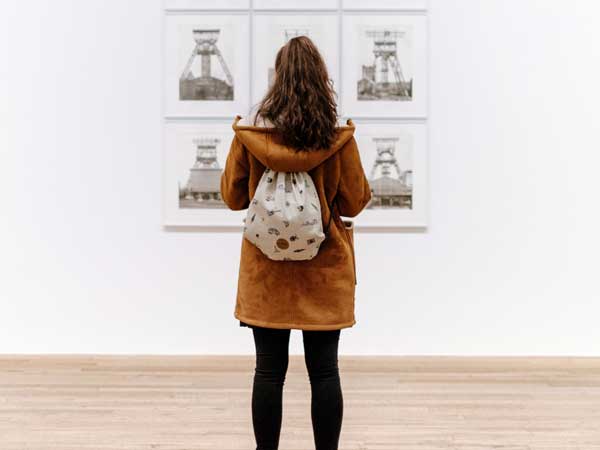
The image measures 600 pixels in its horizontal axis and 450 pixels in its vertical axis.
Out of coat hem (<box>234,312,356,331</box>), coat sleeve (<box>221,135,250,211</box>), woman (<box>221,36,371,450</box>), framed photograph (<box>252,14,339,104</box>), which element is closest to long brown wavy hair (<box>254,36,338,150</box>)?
woman (<box>221,36,371,450</box>)

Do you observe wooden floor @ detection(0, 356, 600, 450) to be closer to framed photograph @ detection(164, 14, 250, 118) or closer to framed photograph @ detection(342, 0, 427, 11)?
framed photograph @ detection(164, 14, 250, 118)

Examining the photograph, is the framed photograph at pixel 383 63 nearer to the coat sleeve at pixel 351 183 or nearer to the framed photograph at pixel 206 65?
the framed photograph at pixel 206 65

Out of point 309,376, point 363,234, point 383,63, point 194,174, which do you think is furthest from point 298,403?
point 383,63

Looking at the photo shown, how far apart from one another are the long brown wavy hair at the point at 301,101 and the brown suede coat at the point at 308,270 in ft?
0.14

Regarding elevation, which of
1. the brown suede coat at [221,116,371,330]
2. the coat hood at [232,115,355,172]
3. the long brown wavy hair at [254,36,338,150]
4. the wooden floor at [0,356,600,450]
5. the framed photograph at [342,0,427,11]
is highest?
the framed photograph at [342,0,427,11]

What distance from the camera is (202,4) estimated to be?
338 centimetres

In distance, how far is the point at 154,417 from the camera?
2527 millimetres

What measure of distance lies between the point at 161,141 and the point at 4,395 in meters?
1.35

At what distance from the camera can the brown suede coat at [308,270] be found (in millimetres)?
1819

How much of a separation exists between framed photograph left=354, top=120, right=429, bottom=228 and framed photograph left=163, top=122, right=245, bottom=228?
26.3 inches

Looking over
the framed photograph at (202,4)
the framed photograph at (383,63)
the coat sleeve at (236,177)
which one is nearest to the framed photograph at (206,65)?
the framed photograph at (202,4)

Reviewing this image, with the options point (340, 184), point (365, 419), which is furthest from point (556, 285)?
point (340, 184)

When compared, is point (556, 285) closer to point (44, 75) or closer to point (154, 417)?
point (154, 417)

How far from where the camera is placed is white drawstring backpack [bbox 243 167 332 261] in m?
1.77
